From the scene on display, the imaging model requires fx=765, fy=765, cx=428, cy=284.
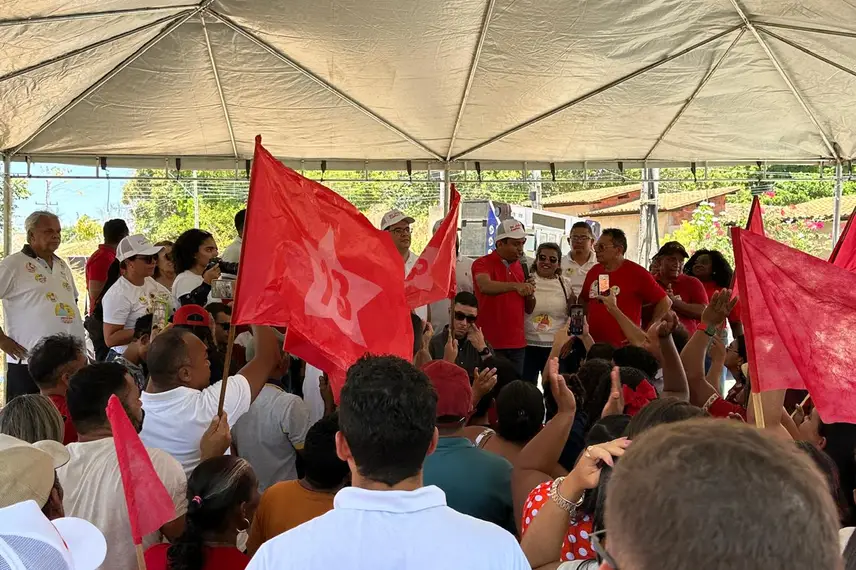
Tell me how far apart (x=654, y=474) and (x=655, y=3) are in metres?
4.98

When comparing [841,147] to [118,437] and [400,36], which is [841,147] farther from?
[118,437]

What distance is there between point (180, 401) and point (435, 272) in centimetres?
228

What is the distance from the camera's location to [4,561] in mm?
1244

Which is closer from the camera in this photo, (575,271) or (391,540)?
(391,540)

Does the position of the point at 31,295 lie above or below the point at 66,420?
above

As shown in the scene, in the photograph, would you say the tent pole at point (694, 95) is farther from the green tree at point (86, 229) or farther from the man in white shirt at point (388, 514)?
the green tree at point (86, 229)

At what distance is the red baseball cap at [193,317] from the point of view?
4023 mm

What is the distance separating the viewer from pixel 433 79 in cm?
636

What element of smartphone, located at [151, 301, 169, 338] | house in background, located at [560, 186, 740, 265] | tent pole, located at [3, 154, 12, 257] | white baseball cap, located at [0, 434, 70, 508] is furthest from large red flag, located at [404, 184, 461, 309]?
house in background, located at [560, 186, 740, 265]

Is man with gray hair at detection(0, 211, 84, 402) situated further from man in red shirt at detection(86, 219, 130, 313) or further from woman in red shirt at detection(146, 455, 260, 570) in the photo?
woman in red shirt at detection(146, 455, 260, 570)

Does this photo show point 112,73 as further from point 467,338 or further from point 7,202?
point 467,338

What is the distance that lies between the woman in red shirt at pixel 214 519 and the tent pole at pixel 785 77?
460 cm

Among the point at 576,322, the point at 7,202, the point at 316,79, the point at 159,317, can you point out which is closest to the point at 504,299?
the point at 576,322

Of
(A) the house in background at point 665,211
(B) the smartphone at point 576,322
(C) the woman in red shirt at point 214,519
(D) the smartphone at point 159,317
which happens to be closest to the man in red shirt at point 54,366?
(D) the smartphone at point 159,317
